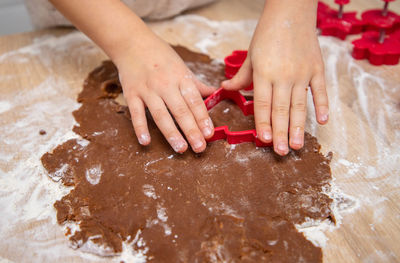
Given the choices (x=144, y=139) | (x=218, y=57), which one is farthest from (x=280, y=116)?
(x=218, y=57)

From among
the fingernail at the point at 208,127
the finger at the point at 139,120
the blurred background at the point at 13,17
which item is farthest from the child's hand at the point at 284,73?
the blurred background at the point at 13,17

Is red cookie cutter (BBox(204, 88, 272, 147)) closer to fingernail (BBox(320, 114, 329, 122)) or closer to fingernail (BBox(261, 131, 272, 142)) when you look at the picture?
fingernail (BBox(261, 131, 272, 142))

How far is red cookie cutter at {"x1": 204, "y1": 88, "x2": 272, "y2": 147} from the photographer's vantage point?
81 cm

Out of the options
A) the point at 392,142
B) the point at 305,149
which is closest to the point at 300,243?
the point at 305,149

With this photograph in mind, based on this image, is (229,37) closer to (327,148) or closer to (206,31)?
(206,31)

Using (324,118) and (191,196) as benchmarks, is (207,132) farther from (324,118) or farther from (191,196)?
(324,118)

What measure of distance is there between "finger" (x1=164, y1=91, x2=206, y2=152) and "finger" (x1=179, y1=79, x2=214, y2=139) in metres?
0.01

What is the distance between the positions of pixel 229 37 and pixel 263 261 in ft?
2.97

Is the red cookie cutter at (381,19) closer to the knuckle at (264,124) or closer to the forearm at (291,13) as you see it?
the forearm at (291,13)

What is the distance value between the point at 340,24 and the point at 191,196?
2.99 ft

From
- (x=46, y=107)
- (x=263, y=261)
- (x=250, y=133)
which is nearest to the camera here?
(x=263, y=261)

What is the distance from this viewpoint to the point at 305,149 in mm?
817

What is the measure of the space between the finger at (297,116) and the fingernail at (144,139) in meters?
0.33

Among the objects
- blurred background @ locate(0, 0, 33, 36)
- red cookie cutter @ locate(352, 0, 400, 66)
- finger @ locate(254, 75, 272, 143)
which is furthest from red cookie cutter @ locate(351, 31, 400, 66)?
blurred background @ locate(0, 0, 33, 36)
